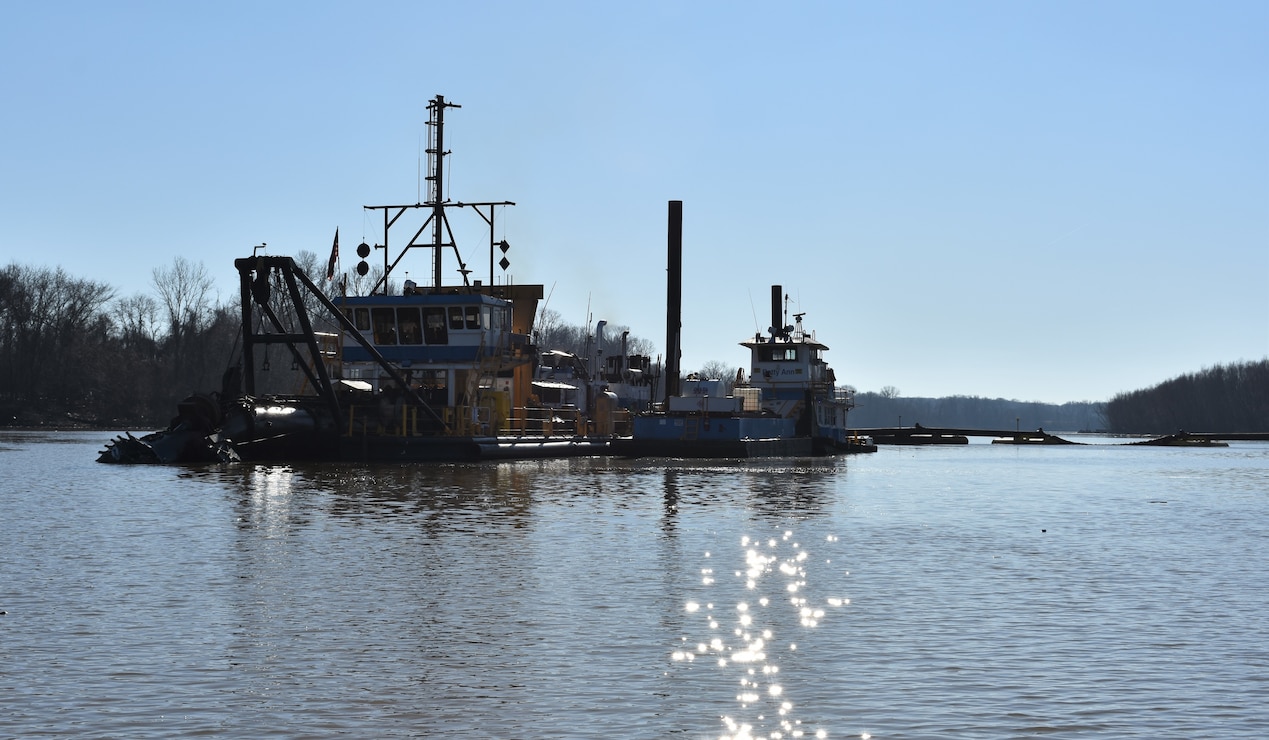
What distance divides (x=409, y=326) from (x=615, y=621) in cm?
4049

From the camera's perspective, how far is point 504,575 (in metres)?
19.0

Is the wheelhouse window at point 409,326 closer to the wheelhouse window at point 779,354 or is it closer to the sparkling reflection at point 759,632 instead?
the wheelhouse window at point 779,354

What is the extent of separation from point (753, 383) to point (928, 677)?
63.8 meters

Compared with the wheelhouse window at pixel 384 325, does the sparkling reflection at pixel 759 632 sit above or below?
below

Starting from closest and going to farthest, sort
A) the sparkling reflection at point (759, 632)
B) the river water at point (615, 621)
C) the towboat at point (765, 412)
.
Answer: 1. the sparkling reflection at point (759, 632)
2. the river water at point (615, 621)
3. the towboat at point (765, 412)

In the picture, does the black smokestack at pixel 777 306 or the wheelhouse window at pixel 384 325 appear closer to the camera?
the wheelhouse window at pixel 384 325

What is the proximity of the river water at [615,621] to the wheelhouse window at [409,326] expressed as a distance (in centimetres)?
2185

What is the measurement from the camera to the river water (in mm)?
10695

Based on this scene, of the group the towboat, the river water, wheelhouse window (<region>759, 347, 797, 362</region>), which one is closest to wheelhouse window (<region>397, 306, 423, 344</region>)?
the towboat

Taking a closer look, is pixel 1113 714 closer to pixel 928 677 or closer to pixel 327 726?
pixel 928 677

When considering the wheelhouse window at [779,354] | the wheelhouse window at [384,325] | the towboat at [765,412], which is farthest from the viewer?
the wheelhouse window at [779,354]

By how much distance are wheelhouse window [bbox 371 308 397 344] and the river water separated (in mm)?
22235

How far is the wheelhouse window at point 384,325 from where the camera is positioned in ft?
178

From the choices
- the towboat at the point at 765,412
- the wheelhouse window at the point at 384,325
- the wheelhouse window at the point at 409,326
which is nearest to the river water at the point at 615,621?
the wheelhouse window at the point at 409,326
